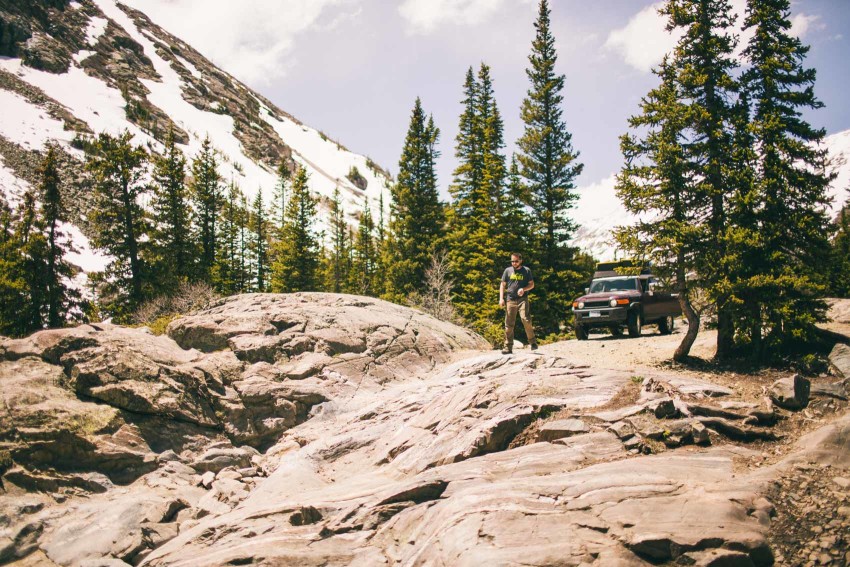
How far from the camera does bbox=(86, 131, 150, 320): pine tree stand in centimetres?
Answer: 2925

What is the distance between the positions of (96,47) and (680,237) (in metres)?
122

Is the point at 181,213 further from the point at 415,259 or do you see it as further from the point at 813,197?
the point at 813,197

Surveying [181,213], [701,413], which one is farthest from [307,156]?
[701,413]

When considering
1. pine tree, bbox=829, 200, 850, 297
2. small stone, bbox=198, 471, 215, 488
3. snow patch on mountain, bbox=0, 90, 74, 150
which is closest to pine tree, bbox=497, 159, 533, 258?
pine tree, bbox=829, 200, 850, 297

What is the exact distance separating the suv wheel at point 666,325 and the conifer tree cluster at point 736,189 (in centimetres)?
738

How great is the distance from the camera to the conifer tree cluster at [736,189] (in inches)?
431

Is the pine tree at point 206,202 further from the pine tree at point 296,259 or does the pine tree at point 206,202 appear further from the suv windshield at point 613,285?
the suv windshield at point 613,285

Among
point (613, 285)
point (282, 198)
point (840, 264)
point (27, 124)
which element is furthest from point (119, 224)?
point (27, 124)

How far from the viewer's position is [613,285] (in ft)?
58.3

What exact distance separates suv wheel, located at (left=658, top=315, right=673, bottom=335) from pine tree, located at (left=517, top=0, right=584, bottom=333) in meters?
6.98

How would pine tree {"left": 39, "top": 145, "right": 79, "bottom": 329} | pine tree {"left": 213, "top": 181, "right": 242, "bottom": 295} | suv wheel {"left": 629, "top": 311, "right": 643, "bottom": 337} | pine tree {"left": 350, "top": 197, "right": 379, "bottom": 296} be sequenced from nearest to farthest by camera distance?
suv wheel {"left": 629, "top": 311, "right": 643, "bottom": 337} → pine tree {"left": 39, "top": 145, "right": 79, "bottom": 329} → pine tree {"left": 213, "top": 181, "right": 242, "bottom": 295} → pine tree {"left": 350, "top": 197, "right": 379, "bottom": 296}

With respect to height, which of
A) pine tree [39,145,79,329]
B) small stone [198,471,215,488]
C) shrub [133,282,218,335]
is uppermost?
pine tree [39,145,79,329]

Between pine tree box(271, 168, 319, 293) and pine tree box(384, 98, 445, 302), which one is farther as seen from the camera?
pine tree box(271, 168, 319, 293)

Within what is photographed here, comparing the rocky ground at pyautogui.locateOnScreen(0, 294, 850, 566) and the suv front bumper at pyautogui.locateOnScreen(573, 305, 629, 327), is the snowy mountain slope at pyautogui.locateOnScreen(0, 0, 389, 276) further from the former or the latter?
the suv front bumper at pyautogui.locateOnScreen(573, 305, 629, 327)
